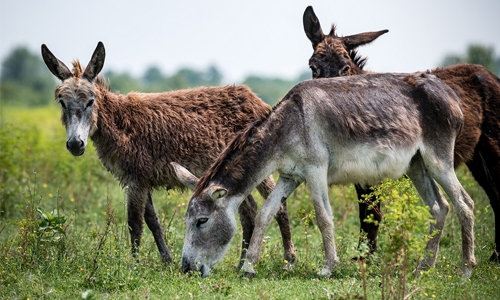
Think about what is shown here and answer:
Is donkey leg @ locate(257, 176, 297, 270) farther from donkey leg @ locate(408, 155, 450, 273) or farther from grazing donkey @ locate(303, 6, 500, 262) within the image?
donkey leg @ locate(408, 155, 450, 273)

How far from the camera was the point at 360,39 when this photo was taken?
9.07m

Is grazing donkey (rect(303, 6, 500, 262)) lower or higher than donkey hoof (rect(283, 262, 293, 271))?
higher

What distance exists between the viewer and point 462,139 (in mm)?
7949

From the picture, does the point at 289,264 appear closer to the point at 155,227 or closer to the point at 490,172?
the point at 155,227

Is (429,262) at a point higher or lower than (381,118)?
lower

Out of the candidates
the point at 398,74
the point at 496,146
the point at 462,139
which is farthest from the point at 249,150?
Answer: the point at 496,146

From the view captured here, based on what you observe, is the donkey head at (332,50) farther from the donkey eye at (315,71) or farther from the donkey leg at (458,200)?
the donkey leg at (458,200)

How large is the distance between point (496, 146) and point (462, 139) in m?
0.62

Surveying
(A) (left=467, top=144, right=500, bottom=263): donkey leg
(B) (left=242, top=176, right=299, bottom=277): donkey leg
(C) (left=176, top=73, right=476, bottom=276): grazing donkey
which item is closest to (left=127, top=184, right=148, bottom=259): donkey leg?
(C) (left=176, top=73, right=476, bottom=276): grazing donkey

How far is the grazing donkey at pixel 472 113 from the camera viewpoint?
8.03m

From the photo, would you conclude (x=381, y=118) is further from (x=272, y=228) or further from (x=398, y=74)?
(x=272, y=228)

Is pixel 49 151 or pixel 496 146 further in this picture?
pixel 49 151

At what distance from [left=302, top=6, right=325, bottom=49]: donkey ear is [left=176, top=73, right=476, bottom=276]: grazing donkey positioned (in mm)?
2215

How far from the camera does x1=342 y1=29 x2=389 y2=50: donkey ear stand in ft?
29.7
